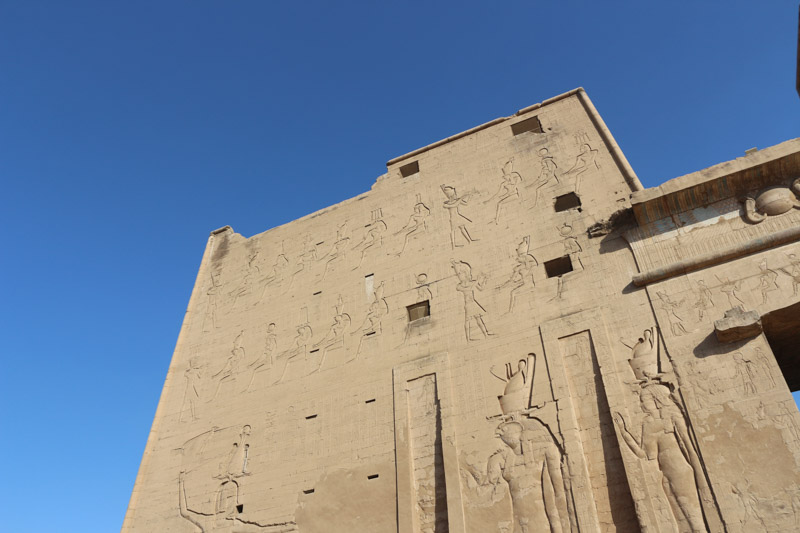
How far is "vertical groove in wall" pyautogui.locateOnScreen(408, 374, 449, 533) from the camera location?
28.7 feet

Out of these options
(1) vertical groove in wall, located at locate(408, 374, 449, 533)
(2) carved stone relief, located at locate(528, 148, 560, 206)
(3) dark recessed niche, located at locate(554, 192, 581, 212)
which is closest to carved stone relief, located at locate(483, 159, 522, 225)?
(2) carved stone relief, located at locate(528, 148, 560, 206)

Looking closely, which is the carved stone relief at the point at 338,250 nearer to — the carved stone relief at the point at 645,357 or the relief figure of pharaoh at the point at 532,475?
the relief figure of pharaoh at the point at 532,475

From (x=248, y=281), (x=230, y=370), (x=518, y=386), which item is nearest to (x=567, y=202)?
(x=518, y=386)

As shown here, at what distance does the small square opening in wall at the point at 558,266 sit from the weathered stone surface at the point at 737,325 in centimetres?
271

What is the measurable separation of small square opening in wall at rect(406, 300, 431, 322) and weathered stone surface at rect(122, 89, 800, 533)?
62 mm

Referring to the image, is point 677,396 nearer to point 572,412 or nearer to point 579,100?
point 572,412

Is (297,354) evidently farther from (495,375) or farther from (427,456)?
(495,375)

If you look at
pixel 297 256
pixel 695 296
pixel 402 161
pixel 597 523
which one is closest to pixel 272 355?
pixel 297 256

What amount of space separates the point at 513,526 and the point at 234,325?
7.73 meters

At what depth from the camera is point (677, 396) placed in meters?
7.98

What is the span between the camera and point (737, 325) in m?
7.80

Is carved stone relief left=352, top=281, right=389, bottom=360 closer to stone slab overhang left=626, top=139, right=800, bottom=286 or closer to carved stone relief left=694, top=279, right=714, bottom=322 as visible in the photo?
stone slab overhang left=626, top=139, right=800, bottom=286

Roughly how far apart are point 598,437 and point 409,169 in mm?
7446

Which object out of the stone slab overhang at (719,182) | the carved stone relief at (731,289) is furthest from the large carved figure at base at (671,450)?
the stone slab overhang at (719,182)
